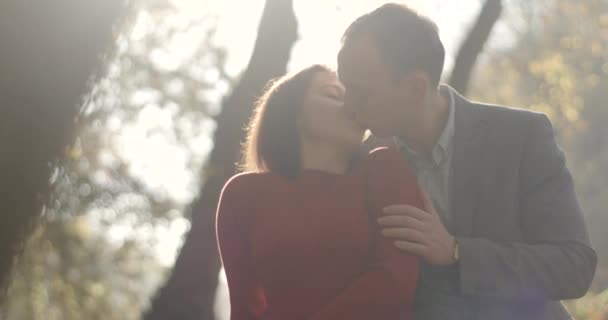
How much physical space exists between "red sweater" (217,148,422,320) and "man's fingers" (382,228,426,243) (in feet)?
0.13

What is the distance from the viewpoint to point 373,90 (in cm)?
386

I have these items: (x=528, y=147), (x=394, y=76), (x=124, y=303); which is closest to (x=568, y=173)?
(x=528, y=147)

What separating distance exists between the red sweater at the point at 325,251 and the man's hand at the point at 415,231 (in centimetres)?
4

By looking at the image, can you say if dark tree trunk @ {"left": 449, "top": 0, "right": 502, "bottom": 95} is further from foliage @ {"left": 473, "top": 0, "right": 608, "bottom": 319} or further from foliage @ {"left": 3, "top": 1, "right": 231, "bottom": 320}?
foliage @ {"left": 3, "top": 1, "right": 231, "bottom": 320}

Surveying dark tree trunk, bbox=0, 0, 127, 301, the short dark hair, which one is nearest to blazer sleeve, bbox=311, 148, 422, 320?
the short dark hair

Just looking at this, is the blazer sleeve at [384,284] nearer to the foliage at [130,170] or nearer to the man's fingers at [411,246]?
the man's fingers at [411,246]

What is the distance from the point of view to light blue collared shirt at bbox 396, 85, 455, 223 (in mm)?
3727

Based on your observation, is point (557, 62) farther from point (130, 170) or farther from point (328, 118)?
point (328, 118)

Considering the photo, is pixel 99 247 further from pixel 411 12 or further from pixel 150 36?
pixel 411 12

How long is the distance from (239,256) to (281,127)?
53cm

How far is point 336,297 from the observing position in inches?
129

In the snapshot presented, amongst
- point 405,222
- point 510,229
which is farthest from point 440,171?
point 405,222

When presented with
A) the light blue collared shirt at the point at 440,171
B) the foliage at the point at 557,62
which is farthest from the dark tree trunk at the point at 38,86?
the foliage at the point at 557,62

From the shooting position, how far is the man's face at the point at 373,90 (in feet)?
12.1
